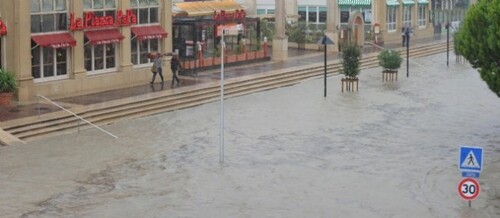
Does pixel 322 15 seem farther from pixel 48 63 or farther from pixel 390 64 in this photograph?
pixel 48 63

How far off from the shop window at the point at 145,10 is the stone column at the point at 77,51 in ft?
12.7

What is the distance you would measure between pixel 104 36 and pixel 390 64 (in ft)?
51.4

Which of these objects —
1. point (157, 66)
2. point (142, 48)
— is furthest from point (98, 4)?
point (142, 48)

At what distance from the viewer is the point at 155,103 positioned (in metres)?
38.8

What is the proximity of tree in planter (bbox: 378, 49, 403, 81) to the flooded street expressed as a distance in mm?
6948

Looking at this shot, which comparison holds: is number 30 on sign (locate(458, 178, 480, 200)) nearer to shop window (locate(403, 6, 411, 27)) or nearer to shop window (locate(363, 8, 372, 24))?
shop window (locate(363, 8, 372, 24))

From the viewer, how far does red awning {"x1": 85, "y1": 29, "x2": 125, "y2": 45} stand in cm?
4075

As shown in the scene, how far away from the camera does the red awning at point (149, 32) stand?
4375 cm

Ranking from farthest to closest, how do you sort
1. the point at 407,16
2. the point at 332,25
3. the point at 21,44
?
the point at 407,16
the point at 332,25
the point at 21,44

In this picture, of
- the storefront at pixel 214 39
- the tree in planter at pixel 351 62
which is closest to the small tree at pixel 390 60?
the tree in planter at pixel 351 62

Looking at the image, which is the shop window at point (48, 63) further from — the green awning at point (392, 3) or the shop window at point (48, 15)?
the green awning at point (392, 3)

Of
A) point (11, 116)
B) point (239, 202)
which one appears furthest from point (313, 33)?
point (239, 202)

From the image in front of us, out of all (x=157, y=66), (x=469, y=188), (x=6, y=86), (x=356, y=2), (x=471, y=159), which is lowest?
(x=469, y=188)

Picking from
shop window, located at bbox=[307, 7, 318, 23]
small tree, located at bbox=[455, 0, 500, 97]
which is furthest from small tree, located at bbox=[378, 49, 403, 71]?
shop window, located at bbox=[307, 7, 318, 23]
